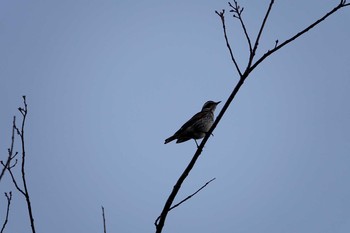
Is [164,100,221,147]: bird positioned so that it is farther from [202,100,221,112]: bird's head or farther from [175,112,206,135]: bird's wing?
[202,100,221,112]: bird's head

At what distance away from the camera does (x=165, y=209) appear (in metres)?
3.74

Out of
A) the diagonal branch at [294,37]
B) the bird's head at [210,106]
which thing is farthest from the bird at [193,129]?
the diagonal branch at [294,37]

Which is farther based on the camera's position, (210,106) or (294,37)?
(210,106)

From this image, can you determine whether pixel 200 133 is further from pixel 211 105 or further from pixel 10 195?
pixel 10 195

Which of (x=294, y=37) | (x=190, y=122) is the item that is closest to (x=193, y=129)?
(x=190, y=122)

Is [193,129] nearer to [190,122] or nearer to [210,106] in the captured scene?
[190,122]

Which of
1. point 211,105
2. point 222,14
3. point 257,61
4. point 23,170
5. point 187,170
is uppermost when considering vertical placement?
point 211,105

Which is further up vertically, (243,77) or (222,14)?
(222,14)

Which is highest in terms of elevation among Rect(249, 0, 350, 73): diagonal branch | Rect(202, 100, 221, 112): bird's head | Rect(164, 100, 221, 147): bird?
Rect(202, 100, 221, 112): bird's head

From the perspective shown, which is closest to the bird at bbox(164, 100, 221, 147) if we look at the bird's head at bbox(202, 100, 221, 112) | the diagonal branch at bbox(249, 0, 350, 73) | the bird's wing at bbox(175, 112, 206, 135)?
the bird's wing at bbox(175, 112, 206, 135)

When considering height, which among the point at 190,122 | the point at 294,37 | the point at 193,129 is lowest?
the point at 294,37

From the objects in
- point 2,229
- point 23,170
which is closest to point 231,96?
point 23,170

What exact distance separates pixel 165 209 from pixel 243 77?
1.64 meters

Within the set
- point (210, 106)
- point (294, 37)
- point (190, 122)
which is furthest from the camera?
point (210, 106)
